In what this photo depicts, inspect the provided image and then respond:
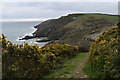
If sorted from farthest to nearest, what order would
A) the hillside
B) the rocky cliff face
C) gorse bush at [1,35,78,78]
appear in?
the rocky cliff face, the hillside, gorse bush at [1,35,78,78]

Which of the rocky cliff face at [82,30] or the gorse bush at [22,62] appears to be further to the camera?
the rocky cliff face at [82,30]

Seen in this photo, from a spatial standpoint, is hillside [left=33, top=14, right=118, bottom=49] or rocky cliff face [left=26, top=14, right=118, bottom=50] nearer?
hillside [left=33, top=14, right=118, bottom=49]

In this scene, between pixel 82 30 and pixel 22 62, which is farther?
pixel 82 30

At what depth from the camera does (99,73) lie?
397 inches

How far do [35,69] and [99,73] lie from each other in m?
4.79

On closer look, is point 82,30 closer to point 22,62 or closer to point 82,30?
point 82,30

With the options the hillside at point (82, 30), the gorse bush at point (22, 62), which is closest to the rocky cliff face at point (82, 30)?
the hillside at point (82, 30)

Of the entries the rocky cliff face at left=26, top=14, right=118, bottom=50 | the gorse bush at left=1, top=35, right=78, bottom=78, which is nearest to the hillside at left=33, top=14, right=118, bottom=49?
the rocky cliff face at left=26, top=14, right=118, bottom=50

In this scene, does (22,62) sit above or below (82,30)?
below

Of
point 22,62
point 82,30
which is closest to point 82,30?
point 82,30

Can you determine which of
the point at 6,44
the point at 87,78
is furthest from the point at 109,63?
the point at 6,44

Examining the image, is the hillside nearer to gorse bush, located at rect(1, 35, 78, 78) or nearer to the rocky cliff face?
the rocky cliff face

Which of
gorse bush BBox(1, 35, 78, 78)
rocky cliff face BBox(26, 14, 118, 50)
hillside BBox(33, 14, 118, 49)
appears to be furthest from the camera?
rocky cliff face BBox(26, 14, 118, 50)

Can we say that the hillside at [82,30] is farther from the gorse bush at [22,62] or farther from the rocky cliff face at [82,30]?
the gorse bush at [22,62]
